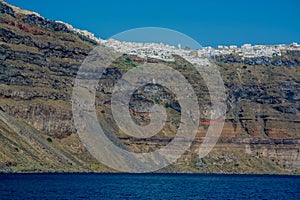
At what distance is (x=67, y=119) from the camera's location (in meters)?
150

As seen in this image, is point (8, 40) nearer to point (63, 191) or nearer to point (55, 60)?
point (55, 60)

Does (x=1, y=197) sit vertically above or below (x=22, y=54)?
below

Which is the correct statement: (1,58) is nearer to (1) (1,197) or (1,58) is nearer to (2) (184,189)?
(2) (184,189)

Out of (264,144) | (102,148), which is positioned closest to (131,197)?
(102,148)

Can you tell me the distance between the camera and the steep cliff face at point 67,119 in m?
134

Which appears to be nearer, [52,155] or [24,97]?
[52,155]

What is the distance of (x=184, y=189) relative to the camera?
10356cm

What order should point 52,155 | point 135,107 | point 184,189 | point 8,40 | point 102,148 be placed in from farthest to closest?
1. point 135,107
2. point 8,40
3. point 102,148
4. point 52,155
5. point 184,189

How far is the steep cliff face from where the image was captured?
134 metres

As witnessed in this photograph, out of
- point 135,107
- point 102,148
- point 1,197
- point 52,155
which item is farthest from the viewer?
point 135,107

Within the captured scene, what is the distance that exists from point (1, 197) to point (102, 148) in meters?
72.1

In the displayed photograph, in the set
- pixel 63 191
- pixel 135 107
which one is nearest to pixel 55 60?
pixel 135 107

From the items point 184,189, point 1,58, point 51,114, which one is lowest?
point 184,189

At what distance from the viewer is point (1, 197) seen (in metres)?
73.8
